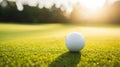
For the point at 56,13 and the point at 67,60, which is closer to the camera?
the point at 67,60

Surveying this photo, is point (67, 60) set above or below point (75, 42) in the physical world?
below

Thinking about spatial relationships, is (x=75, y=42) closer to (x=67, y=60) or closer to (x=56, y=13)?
(x=67, y=60)

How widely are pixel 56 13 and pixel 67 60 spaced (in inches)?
1391

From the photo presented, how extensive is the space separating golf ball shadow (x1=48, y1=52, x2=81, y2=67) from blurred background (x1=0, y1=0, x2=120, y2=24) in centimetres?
3248

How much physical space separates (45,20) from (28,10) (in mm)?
3708

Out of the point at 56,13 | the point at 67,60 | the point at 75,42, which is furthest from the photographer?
the point at 56,13

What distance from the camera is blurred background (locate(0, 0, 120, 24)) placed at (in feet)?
134

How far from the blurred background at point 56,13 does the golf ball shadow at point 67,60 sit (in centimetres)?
3248

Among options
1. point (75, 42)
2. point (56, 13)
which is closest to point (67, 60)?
point (75, 42)

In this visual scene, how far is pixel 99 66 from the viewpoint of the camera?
6762 mm

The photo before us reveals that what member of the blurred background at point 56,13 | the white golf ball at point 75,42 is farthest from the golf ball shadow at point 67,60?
the blurred background at point 56,13

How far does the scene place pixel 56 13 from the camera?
4241cm

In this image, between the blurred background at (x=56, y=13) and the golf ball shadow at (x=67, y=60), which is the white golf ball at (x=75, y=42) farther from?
the blurred background at (x=56, y=13)

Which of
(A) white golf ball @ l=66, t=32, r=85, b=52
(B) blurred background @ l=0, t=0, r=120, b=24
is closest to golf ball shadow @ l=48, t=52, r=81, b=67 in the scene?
(A) white golf ball @ l=66, t=32, r=85, b=52
